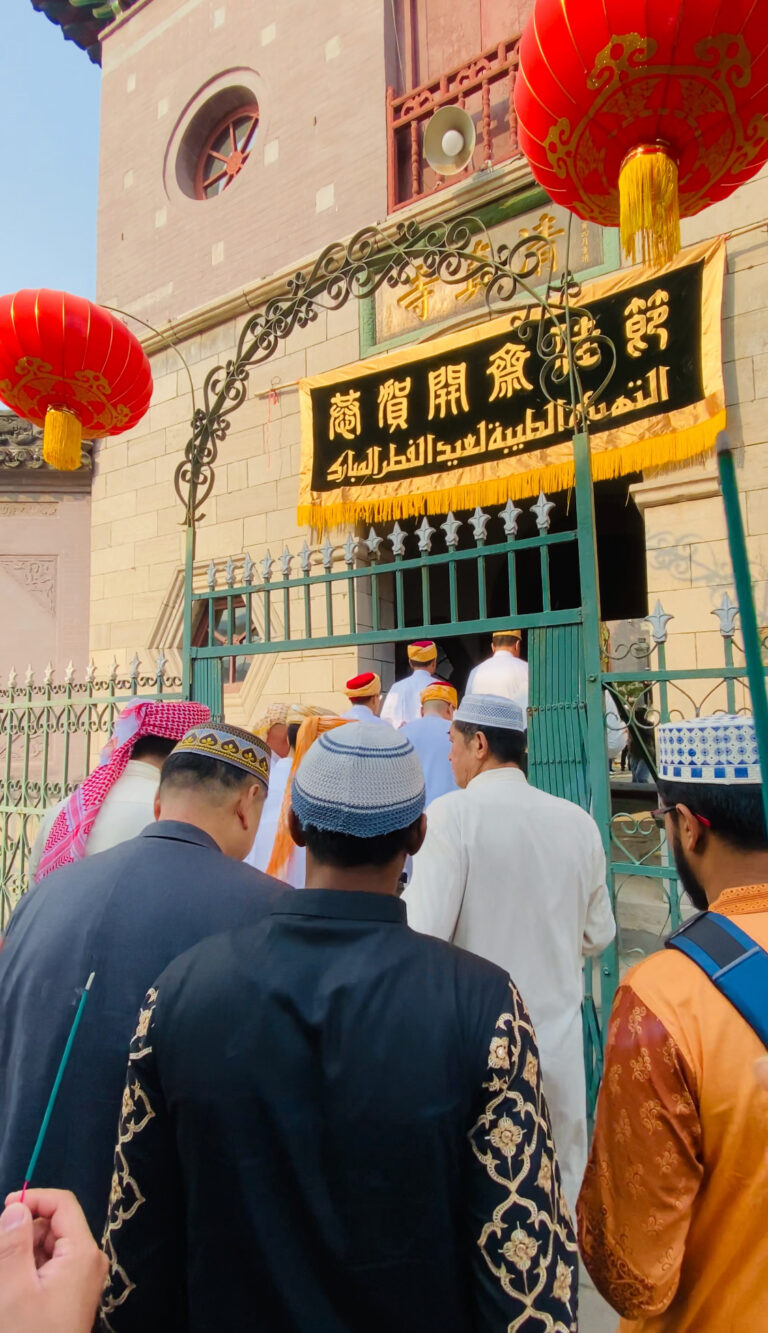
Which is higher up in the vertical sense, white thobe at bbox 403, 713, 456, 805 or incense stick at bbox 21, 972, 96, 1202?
white thobe at bbox 403, 713, 456, 805

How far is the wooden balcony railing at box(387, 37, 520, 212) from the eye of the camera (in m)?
6.45

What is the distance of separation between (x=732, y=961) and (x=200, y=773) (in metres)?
1.07

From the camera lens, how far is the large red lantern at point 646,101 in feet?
9.48

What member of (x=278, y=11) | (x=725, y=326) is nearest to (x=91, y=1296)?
(x=725, y=326)

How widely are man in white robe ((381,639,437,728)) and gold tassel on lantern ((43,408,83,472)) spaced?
95.3 inches

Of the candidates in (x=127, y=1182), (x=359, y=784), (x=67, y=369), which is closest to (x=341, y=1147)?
(x=127, y=1182)

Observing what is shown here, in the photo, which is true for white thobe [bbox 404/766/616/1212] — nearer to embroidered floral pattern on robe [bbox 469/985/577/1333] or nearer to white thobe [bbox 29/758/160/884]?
white thobe [bbox 29/758/160/884]

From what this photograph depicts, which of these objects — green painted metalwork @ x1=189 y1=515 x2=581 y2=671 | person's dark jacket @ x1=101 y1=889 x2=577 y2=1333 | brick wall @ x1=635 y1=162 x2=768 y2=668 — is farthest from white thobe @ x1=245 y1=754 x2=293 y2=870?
brick wall @ x1=635 y1=162 x2=768 y2=668

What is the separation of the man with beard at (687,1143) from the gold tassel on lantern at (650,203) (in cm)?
291

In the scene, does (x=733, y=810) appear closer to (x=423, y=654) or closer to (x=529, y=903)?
(x=529, y=903)

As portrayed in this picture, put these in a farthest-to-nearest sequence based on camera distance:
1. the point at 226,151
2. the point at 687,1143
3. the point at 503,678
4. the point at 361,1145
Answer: the point at 226,151 → the point at 503,678 → the point at 687,1143 → the point at 361,1145

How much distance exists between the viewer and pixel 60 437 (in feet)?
16.3

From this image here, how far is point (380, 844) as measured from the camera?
111 cm

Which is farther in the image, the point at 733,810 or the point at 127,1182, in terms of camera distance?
the point at 733,810
